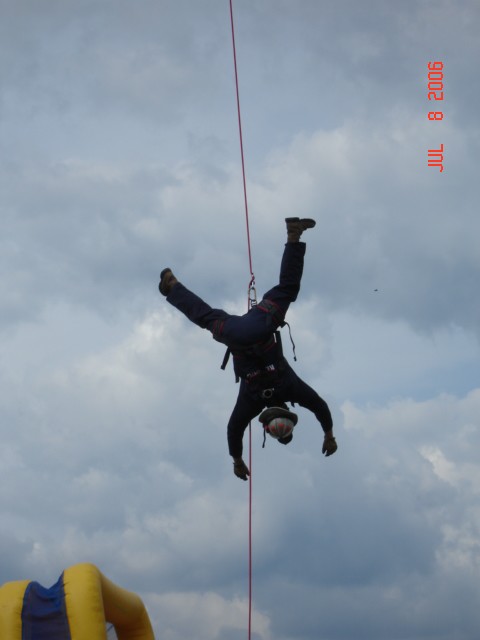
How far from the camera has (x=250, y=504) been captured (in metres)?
13.6

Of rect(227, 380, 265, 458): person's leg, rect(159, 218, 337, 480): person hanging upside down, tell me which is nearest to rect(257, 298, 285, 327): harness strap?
rect(159, 218, 337, 480): person hanging upside down

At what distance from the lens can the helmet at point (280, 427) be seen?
13.2 metres

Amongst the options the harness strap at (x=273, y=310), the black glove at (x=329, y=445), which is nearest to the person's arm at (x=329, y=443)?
the black glove at (x=329, y=445)

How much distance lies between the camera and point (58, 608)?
11109 millimetres

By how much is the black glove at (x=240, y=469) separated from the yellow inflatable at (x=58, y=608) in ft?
11.7

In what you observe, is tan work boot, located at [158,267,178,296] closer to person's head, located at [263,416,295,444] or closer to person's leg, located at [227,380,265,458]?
person's leg, located at [227,380,265,458]

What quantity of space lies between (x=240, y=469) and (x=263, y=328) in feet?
7.91

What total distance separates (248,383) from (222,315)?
101 cm

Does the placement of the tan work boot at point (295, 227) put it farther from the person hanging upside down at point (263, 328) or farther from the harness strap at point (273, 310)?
the harness strap at point (273, 310)

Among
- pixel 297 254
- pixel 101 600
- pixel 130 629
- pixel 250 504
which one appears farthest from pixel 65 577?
pixel 297 254

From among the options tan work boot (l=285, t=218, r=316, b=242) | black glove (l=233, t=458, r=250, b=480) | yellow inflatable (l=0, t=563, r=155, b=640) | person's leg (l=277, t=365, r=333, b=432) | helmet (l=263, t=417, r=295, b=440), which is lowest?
yellow inflatable (l=0, t=563, r=155, b=640)

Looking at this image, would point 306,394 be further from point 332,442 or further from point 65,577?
point 65,577

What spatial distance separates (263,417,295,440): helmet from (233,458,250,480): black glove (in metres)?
1.53

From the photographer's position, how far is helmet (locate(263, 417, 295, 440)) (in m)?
13.2
